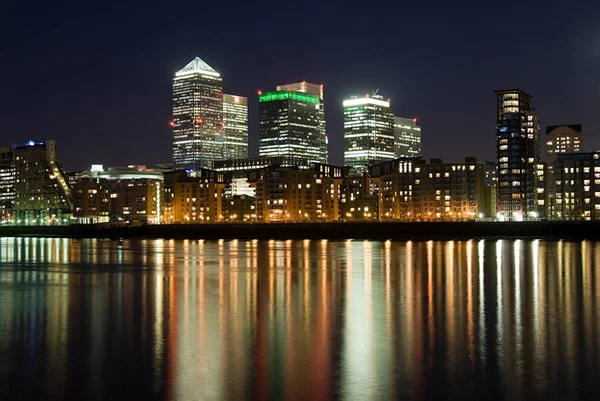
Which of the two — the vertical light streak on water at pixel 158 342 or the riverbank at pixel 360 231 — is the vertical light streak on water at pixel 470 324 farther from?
the riverbank at pixel 360 231

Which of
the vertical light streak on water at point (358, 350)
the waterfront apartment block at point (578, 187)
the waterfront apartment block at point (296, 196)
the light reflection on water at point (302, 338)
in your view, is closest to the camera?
the vertical light streak on water at point (358, 350)

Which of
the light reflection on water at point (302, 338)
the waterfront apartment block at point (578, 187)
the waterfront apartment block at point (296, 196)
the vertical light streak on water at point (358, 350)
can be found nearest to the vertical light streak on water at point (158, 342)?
the light reflection on water at point (302, 338)

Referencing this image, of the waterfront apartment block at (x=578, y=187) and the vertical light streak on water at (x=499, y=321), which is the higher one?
the waterfront apartment block at (x=578, y=187)

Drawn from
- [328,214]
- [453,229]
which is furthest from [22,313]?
[328,214]

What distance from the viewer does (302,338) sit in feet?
68.2

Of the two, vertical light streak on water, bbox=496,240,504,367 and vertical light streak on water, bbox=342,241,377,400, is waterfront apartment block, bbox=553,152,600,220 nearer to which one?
vertical light streak on water, bbox=496,240,504,367

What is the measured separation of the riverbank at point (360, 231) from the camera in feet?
383

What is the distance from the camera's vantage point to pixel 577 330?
870 inches

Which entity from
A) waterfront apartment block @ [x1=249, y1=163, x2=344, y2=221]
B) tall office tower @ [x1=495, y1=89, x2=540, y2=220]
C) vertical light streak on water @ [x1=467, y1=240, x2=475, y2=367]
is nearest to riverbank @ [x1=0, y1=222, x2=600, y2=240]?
waterfront apartment block @ [x1=249, y1=163, x2=344, y2=221]

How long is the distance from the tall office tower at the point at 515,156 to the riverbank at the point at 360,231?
225ft

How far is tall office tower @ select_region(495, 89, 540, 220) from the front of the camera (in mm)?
191625

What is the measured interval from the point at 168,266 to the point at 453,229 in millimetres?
83351

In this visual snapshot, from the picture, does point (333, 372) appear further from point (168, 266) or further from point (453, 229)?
point (453, 229)

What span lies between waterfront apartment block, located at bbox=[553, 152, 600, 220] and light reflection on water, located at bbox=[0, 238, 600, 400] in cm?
13656
